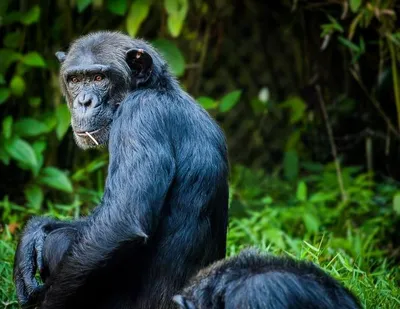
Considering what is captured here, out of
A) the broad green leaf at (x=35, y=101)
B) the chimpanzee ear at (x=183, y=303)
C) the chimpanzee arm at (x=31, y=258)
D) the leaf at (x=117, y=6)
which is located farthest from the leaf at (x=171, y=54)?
the chimpanzee ear at (x=183, y=303)

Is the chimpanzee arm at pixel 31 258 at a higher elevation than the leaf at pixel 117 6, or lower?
lower

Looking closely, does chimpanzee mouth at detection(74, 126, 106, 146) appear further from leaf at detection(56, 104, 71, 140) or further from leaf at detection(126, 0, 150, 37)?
leaf at detection(126, 0, 150, 37)

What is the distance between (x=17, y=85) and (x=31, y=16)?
0.69 m

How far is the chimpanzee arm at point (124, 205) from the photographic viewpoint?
5.33 m

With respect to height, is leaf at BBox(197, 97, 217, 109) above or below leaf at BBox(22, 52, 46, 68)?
below

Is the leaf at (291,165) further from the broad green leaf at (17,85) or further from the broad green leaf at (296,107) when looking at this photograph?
the broad green leaf at (17,85)

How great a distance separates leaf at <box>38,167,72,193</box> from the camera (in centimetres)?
881

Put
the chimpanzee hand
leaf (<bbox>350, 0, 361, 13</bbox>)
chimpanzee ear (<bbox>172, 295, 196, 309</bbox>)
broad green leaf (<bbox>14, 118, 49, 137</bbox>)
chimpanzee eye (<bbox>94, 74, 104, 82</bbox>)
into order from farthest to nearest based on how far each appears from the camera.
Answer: broad green leaf (<bbox>14, 118, 49, 137</bbox>)
leaf (<bbox>350, 0, 361, 13</bbox>)
chimpanzee eye (<bbox>94, 74, 104, 82</bbox>)
the chimpanzee hand
chimpanzee ear (<bbox>172, 295, 196, 309</bbox>)

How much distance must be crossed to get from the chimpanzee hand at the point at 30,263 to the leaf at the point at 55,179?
2.69 meters

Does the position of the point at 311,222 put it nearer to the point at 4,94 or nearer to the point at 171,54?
the point at 171,54

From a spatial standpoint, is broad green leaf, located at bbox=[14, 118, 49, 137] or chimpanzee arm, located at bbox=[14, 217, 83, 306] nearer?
chimpanzee arm, located at bbox=[14, 217, 83, 306]

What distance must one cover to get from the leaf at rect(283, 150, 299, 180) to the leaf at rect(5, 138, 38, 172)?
10.8 feet

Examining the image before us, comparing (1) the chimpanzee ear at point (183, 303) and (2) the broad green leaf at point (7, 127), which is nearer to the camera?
(1) the chimpanzee ear at point (183, 303)

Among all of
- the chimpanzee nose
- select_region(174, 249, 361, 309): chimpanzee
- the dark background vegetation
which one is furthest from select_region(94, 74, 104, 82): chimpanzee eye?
the dark background vegetation
